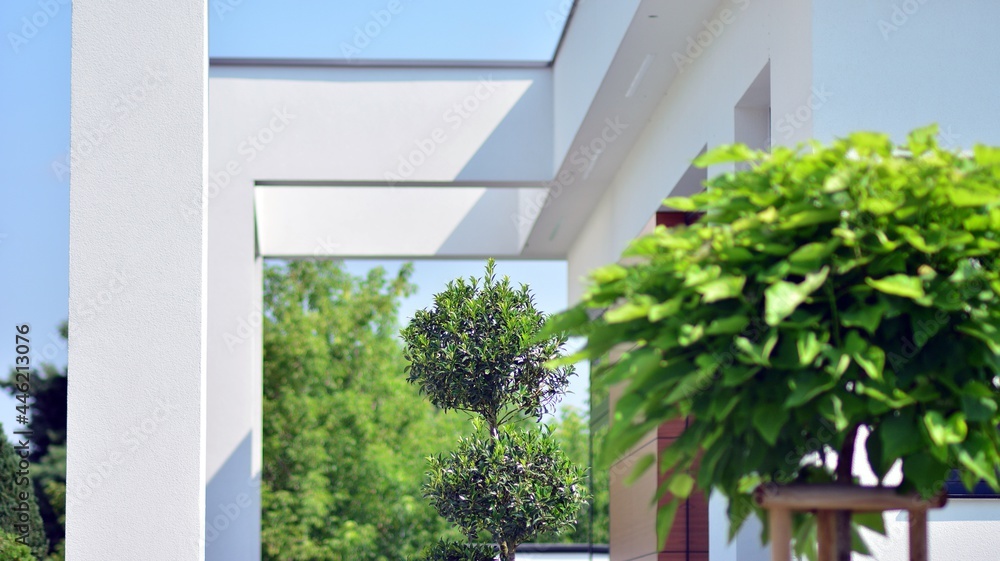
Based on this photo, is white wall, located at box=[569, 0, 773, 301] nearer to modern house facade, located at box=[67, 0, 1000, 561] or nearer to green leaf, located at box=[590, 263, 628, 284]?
modern house facade, located at box=[67, 0, 1000, 561]

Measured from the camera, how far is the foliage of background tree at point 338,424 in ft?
71.5

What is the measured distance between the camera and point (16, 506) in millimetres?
8117

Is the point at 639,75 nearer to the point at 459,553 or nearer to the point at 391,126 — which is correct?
the point at 391,126

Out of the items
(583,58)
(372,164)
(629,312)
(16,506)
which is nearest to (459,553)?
(16,506)

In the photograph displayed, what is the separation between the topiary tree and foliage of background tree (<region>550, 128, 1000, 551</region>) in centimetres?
465

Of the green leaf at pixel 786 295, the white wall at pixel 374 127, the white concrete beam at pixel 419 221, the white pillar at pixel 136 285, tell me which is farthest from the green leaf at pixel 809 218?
the white concrete beam at pixel 419 221

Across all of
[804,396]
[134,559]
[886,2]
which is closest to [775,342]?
[804,396]

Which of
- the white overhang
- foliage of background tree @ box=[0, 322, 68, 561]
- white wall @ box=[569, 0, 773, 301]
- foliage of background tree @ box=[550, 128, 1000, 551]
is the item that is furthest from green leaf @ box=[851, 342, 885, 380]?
foliage of background tree @ box=[0, 322, 68, 561]

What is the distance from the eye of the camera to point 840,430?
9.15 feet

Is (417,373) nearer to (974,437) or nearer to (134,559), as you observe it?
(134,559)

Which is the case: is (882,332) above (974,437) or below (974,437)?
above

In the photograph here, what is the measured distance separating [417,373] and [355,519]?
15875 mm

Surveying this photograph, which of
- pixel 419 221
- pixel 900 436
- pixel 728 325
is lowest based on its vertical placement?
pixel 900 436

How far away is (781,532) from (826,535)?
0.48 ft
